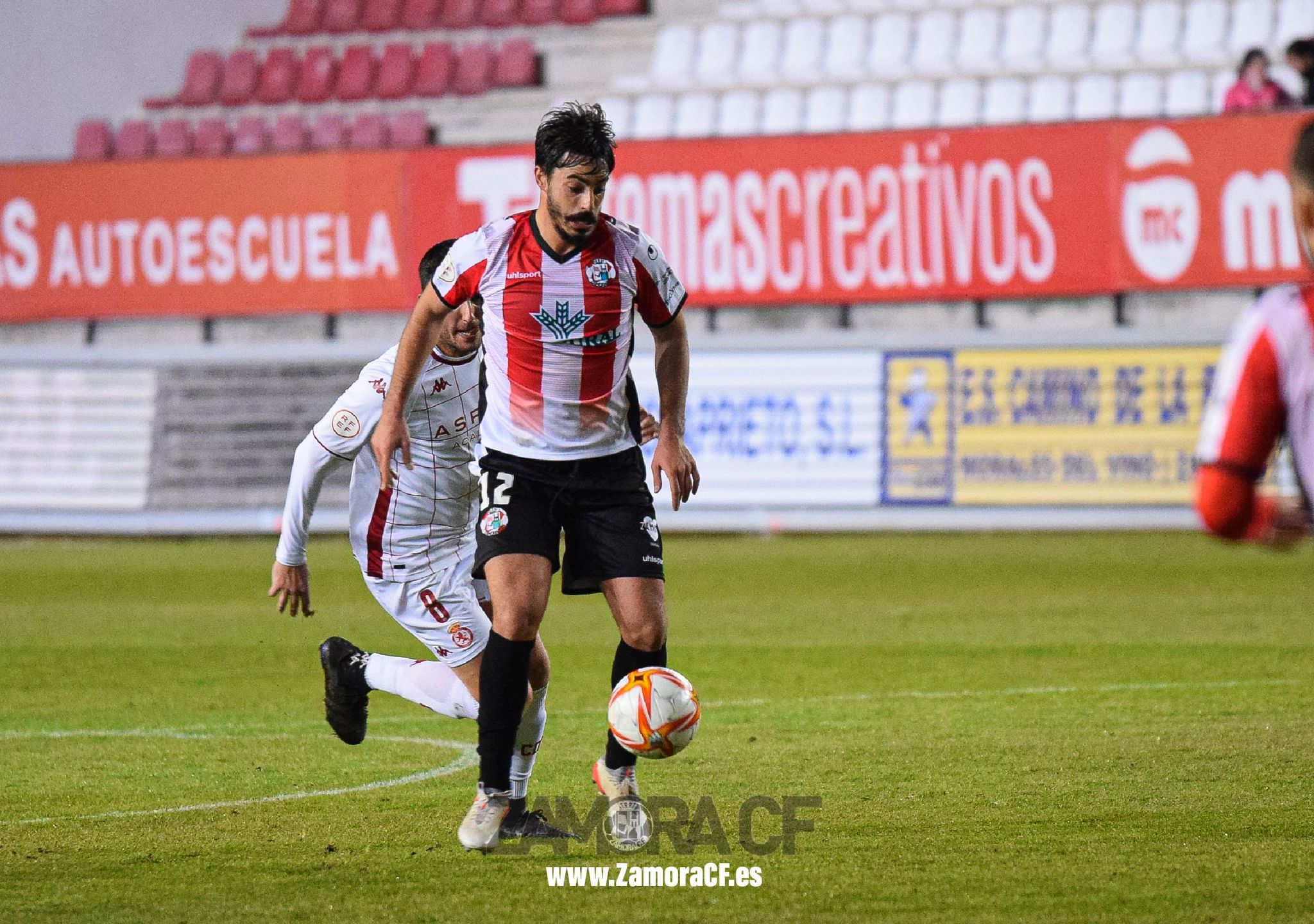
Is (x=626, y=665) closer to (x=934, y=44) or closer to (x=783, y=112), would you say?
(x=783, y=112)

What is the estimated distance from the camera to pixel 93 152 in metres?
23.2

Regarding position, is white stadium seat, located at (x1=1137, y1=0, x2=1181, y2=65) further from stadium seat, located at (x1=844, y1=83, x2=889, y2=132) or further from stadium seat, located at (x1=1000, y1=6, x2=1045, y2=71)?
stadium seat, located at (x1=844, y1=83, x2=889, y2=132)

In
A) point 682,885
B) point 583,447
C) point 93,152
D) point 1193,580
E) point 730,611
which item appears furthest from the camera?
point 93,152

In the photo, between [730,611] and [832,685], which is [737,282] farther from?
[832,685]

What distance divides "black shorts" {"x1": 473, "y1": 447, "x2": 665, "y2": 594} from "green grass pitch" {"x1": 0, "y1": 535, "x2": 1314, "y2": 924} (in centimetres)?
80

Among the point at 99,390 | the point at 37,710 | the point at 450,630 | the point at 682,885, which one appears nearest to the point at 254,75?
the point at 99,390

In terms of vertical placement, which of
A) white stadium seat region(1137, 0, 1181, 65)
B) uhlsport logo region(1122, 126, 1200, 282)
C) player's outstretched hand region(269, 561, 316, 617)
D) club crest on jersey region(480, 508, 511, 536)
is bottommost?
player's outstretched hand region(269, 561, 316, 617)

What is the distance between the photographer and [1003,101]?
1984 cm

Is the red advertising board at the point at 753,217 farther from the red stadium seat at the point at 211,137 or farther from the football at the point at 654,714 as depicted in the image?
the football at the point at 654,714

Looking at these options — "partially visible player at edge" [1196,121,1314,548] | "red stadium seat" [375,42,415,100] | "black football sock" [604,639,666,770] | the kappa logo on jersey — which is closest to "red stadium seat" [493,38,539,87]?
"red stadium seat" [375,42,415,100]

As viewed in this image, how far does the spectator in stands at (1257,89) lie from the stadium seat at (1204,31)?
9.14 ft

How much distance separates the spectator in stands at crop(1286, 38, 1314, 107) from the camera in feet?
51.6

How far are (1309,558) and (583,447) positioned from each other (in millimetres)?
10614

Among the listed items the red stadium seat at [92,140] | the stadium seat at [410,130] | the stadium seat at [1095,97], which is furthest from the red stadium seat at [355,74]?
the stadium seat at [1095,97]
